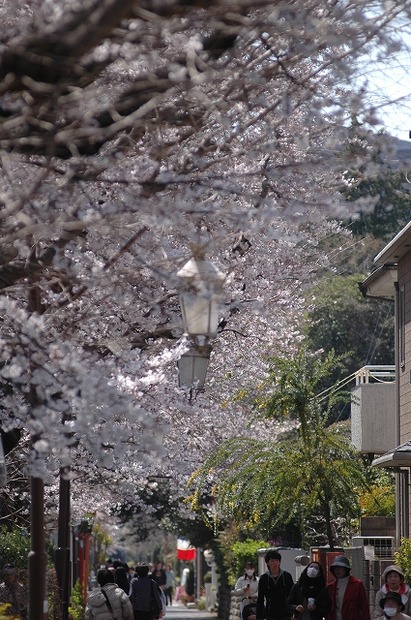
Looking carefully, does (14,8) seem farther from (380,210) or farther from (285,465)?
(380,210)

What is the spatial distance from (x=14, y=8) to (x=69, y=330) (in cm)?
325

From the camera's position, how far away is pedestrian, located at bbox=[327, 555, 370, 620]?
1377cm

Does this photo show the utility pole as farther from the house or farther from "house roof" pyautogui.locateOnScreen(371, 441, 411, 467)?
the house

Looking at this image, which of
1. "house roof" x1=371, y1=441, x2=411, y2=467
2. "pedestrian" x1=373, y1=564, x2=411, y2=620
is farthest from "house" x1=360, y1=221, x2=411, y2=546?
"pedestrian" x1=373, y1=564, x2=411, y2=620

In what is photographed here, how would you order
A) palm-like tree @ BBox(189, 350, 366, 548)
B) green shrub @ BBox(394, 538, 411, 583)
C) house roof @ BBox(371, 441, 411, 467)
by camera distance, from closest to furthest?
green shrub @ BBox(394, 538, 411, 583) < house roof @ BBox(371, 441, 411, 467) < palm-like tree @ BBox(189, 350, 366, 548)

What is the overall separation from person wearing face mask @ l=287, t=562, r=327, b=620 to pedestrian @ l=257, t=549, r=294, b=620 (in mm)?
350

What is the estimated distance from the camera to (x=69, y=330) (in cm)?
1045

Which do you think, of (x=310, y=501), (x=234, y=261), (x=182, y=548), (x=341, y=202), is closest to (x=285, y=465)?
(x=310, y=501)

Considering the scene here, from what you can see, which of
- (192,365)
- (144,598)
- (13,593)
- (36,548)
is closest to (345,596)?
(192,365)

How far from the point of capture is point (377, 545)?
83.7 ft

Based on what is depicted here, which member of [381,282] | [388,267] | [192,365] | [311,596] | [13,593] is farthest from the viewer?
[381,282]

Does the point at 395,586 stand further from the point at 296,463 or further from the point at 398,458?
the point at 296,463

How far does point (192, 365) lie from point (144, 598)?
6197 millimetres

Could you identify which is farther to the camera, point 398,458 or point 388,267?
point 388,267
